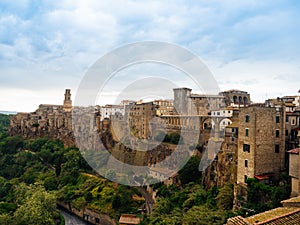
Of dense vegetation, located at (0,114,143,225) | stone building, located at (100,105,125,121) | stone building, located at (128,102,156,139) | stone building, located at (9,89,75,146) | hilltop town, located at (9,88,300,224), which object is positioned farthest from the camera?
stone building, located at (100,105,125,121)

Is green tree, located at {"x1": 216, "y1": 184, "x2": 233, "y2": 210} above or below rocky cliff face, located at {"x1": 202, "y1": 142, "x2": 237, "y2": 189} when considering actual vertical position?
below

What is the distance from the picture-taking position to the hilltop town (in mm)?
14172

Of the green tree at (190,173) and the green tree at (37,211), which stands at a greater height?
the green tree at (190,173)

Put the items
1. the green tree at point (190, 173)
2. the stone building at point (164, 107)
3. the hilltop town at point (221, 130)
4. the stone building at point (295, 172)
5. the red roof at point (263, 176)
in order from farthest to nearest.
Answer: the stone building at point (164, 107) < the green tree at point (190, 173) < the hilltop town at point (221, 130) < the red roof at point (263, 176) < the stone building at point (295, 172)

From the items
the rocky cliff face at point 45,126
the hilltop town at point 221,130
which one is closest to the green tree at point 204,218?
the hilltop town at point 221,130

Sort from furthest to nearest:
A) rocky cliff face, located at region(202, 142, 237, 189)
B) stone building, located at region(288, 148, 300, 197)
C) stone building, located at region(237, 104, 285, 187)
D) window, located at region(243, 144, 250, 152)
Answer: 1. rocky cliff face, located at region(202, 142, 237, 189)
2. window, located at region(243, 144, 250, 152)
3. stone building, located at region(237, 104, 285, 187)
4. stone building, located at region(288, 148, 300, 197)

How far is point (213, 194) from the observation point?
16219mm

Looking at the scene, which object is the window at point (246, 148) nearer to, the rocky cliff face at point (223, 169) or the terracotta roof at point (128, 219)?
the rocky cliff face at point (223, 169)

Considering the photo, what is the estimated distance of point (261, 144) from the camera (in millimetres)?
14227

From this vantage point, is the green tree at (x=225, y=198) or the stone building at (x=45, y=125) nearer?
the green tree at (x=225, y=198)

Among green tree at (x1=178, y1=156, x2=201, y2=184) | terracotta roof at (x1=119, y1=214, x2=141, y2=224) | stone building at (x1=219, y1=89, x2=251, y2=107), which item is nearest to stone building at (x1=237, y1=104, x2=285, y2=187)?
green tree at (x1=178, y1=156, x2=201, y2=184)

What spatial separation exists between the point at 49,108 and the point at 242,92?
37980 millimetres

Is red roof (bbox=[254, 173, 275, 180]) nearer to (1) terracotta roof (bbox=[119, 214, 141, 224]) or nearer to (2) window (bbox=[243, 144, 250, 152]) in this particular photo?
(2) window (bbox=[243, 144, 250, 152])

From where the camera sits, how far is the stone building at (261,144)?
A: 1406cm
